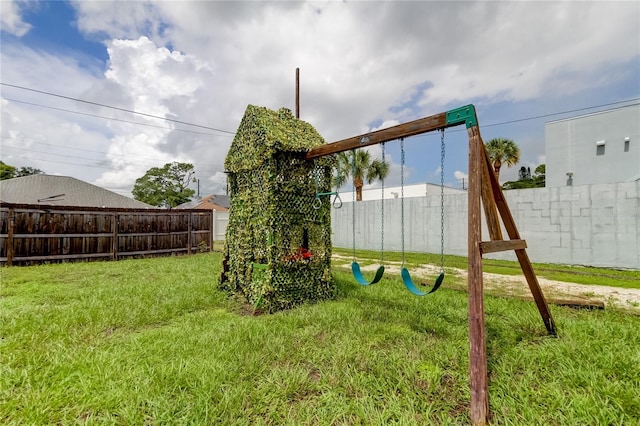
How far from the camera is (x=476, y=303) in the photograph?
6.09ft

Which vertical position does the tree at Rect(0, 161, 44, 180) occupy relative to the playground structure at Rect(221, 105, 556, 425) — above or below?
above

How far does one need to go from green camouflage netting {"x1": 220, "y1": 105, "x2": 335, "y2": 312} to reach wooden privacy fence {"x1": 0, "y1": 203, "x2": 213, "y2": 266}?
5.89 metres

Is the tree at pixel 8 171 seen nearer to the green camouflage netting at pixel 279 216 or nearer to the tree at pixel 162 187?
the tree at pixel 162 187

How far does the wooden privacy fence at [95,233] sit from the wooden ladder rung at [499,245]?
9649 millimetres

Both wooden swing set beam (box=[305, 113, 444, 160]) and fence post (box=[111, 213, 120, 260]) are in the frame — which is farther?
fence post (box=[111, 213, 120, 260])

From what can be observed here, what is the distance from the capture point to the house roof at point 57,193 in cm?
1290

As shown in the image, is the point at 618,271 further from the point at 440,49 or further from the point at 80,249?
the point at 80,249

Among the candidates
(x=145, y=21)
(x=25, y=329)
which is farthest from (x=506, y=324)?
(x=145, y=21)

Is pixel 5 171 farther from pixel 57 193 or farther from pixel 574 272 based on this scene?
pixel 574 272

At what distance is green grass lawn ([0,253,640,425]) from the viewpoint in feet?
5.69

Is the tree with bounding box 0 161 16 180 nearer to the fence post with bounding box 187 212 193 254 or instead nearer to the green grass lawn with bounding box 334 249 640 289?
the fence post with bounding box 187 212 193 254

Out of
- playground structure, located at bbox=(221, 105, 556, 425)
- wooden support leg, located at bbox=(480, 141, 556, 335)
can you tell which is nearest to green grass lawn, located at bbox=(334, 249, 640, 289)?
playground structure, located at bbox=(221, 105, 556, 425)

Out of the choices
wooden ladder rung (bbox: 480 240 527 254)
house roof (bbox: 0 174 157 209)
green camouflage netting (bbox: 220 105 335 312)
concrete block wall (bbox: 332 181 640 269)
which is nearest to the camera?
wooden ladder rung (bbox: 480 240 527 254)

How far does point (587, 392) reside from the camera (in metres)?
1.89
